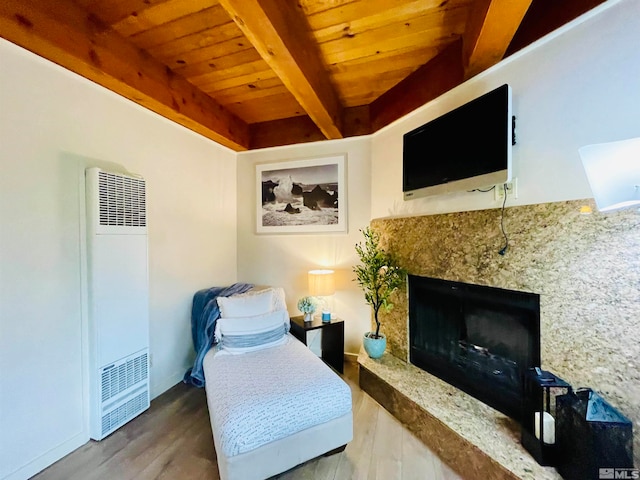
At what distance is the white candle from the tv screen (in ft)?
4.04

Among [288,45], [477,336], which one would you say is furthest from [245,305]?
[288,45]

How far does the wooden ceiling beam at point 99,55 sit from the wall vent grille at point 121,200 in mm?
635

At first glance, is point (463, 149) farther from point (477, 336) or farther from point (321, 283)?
point (321, 283)

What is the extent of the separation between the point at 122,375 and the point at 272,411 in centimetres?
123

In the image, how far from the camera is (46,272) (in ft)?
5.39

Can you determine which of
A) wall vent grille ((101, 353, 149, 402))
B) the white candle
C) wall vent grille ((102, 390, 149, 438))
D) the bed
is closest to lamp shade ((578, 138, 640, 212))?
the white candle

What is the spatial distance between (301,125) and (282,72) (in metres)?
1.34

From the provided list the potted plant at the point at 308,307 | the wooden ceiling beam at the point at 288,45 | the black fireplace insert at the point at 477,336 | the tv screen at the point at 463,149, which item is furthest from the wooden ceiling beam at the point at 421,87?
the potted plant at the point at 308,307

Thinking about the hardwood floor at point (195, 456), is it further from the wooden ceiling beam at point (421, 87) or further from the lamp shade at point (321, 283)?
the wooden ceiling beam at point (421, 87)

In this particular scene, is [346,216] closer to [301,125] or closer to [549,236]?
[301,125]

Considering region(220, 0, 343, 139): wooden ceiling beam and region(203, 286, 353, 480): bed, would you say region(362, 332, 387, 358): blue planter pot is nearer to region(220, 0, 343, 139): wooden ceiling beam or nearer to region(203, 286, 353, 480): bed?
region(203, 286, 353, 480): bed

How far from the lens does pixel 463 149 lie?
5.92 ft

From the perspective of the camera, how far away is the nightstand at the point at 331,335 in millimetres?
2689

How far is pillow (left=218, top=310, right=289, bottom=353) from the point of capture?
2203mm
